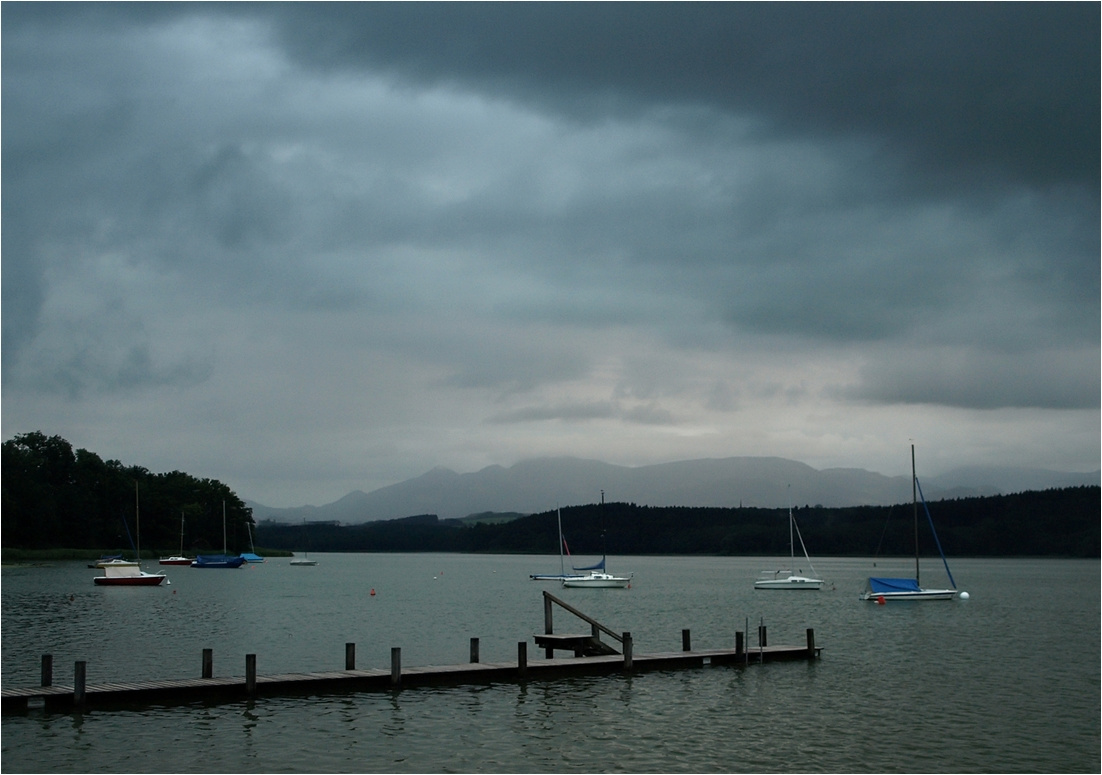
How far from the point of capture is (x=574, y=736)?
96.0ft

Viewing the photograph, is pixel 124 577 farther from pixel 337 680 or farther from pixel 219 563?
pixel 337 680

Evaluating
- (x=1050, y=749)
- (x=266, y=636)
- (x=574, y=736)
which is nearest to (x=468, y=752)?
(x=574, y=736)

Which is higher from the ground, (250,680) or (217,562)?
(250,680)

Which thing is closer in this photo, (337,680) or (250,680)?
(250,680)

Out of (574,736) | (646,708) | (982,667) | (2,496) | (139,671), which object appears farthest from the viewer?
(2,496)

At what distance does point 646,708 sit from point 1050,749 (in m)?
11.3

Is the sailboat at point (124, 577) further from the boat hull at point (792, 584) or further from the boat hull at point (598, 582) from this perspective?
the boat hull at point (792, 584)

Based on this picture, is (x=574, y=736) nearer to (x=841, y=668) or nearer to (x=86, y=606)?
(x=841, y=668)

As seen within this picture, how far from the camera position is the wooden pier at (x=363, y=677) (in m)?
30.5

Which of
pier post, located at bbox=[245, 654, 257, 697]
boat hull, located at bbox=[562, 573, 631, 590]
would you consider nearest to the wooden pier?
pier post, located at bbox=[245, 654, 257, 697]

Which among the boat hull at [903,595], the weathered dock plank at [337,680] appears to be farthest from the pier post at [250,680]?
the boat hull at [903,595]

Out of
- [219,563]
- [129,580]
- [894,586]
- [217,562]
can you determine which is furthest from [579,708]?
[219,563]

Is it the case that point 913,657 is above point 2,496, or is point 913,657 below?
below

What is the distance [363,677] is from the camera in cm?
3456
